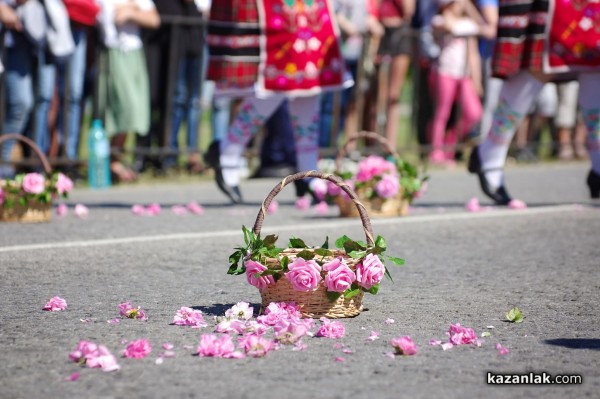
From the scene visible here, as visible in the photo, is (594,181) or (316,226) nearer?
(316,226)

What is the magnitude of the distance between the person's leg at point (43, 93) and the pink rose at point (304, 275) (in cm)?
652

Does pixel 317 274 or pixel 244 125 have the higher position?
pixel 317 274

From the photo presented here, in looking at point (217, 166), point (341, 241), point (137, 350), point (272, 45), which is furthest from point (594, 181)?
point (137, 350)

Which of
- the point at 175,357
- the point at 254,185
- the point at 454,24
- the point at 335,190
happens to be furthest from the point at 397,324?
the point at 454,24

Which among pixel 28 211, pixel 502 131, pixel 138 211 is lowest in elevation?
pixel 138 211

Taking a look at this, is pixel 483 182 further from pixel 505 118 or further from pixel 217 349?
pixel 217 349

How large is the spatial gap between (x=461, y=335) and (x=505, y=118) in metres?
4.51

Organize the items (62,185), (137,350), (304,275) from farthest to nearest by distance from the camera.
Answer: (62,185)
(304,275)
(137,350)

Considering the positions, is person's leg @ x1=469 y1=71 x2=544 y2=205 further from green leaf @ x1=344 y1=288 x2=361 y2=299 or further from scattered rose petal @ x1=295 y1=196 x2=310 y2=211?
green leaf @ x1=344 y1=288 x2=361 y2=299

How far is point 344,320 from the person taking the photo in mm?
4684

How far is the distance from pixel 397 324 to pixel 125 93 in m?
6.94

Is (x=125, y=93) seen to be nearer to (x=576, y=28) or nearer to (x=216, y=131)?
(x=216, y=131)

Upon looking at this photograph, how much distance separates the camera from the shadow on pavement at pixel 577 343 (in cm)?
426

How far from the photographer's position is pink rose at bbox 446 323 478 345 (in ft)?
14.0
